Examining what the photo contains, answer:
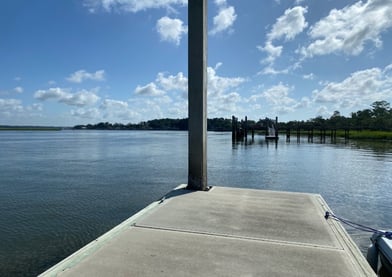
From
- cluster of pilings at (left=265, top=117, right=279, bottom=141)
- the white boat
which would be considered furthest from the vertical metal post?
cluster of pilings at (left=265, top=117, right=279, bottom=141)

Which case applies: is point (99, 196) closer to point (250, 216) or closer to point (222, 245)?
point (250, 216)

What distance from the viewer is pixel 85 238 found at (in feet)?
19.3

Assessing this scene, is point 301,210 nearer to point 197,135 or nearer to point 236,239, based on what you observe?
point 236,239

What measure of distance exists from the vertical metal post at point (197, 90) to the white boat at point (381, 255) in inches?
133

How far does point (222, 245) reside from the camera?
10.9 ft

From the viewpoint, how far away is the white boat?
3.69m

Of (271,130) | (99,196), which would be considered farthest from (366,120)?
(99,196)

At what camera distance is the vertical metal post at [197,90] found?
6.11m

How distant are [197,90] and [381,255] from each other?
4416 millimetres

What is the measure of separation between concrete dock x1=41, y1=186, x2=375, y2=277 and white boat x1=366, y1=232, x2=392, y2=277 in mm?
600

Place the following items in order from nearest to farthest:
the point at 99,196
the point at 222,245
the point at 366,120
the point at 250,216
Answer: the point at 222,245
the point at 250,216
the point at 99,196
the point at 366,120

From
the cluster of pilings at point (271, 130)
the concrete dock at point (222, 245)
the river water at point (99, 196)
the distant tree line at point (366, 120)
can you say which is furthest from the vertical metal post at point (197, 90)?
the distant tree line at point (366, 120)

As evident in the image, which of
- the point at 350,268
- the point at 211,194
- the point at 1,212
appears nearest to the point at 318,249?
the point at 350,268

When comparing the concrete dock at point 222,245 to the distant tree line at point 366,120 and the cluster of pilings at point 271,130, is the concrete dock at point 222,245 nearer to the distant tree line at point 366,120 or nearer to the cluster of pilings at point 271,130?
the cluster of pilings at point 271,130
